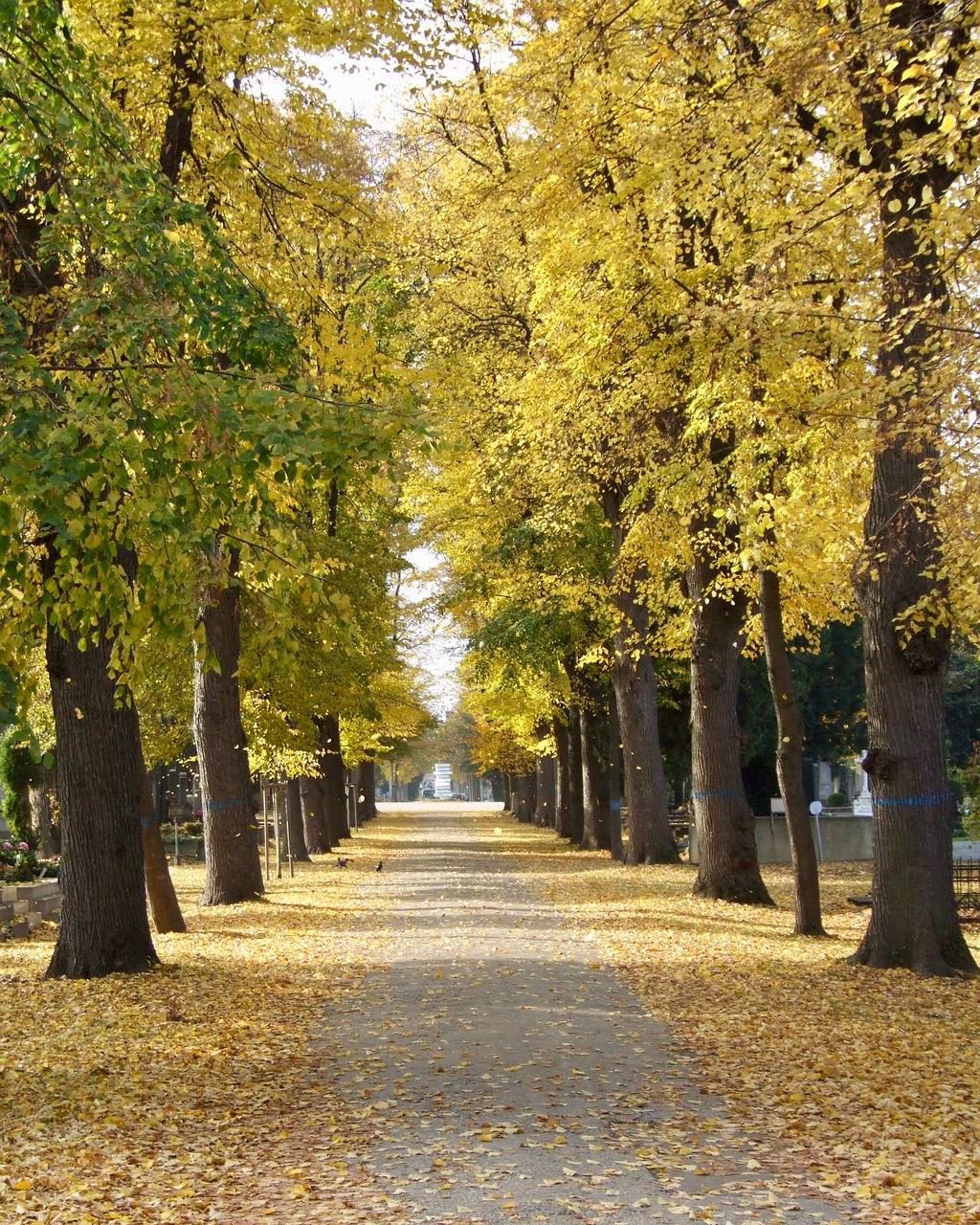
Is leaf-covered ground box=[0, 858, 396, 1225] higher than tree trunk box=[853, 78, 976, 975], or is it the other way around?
tree trunk box=[853, 78, 976, 975]

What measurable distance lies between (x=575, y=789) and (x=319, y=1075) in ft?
101

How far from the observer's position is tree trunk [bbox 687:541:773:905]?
19.2m

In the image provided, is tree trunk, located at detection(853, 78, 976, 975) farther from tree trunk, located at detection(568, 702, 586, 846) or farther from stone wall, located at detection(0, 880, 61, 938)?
tree trunk, located at detection(568, 702, 586, 846)

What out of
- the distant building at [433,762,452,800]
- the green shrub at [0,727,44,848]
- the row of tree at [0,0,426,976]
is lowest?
the distant building at [433,762,452,800]

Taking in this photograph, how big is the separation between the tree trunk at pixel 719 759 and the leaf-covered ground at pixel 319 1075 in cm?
314

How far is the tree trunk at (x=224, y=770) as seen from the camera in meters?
19.8

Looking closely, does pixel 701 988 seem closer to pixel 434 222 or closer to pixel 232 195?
pixel 232 195

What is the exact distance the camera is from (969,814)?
2617 cm

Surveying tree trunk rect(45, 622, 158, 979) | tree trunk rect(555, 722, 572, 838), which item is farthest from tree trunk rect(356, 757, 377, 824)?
tree trunk rect(45, 622, 158, 979)

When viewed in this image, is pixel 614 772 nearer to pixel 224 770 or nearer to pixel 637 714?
pixel 637 714

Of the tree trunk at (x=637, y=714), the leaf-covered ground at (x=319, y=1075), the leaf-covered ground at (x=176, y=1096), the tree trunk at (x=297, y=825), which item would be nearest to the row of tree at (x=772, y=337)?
the leaf-covered ground at (x=319, y=1075)

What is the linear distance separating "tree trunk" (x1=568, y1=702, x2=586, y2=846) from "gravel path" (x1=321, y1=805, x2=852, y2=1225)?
22893 mm

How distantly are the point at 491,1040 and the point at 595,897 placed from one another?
40.2 feet

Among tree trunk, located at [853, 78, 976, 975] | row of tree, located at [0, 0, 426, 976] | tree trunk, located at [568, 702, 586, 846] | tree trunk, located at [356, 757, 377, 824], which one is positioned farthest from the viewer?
tree trunk, located at [356, 757, 377, 824]
